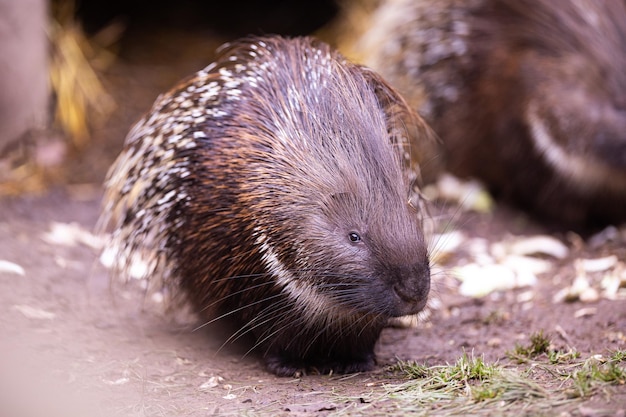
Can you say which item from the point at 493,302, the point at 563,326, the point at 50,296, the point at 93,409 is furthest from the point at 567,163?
the point at 93,409

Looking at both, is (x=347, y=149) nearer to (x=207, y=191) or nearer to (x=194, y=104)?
(x=207, y=191)

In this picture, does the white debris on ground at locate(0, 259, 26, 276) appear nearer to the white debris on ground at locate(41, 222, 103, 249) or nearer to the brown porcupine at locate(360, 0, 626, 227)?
the white debris on ground at locate(41, 222, 103, 249)

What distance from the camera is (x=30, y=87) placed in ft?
17.9

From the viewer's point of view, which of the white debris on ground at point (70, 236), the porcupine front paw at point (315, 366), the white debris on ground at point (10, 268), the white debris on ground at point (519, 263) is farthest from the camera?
the white debris on ground at point (70, 236)

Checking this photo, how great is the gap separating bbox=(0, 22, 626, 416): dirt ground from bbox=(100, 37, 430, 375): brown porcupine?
227 mm

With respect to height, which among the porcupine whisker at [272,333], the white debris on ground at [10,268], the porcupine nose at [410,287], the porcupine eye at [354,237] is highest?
the porcupine eye at [354,237]

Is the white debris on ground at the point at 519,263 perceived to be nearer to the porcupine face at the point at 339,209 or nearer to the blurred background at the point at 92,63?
the porcupine face at the point at 339,209

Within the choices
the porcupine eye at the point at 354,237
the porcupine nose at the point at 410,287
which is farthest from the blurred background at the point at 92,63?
the porcupine nose at the point at 410,287

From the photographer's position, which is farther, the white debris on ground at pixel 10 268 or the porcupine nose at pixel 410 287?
the white debris on ground at pixel 10 268

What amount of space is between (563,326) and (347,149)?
1416mm

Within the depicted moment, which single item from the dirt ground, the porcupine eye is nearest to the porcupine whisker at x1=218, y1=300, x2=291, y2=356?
the dirt ground

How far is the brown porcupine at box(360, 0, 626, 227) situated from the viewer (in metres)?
5.34

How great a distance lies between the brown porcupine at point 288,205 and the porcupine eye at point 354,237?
0.5 inches

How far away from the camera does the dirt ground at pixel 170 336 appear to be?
2.83m
